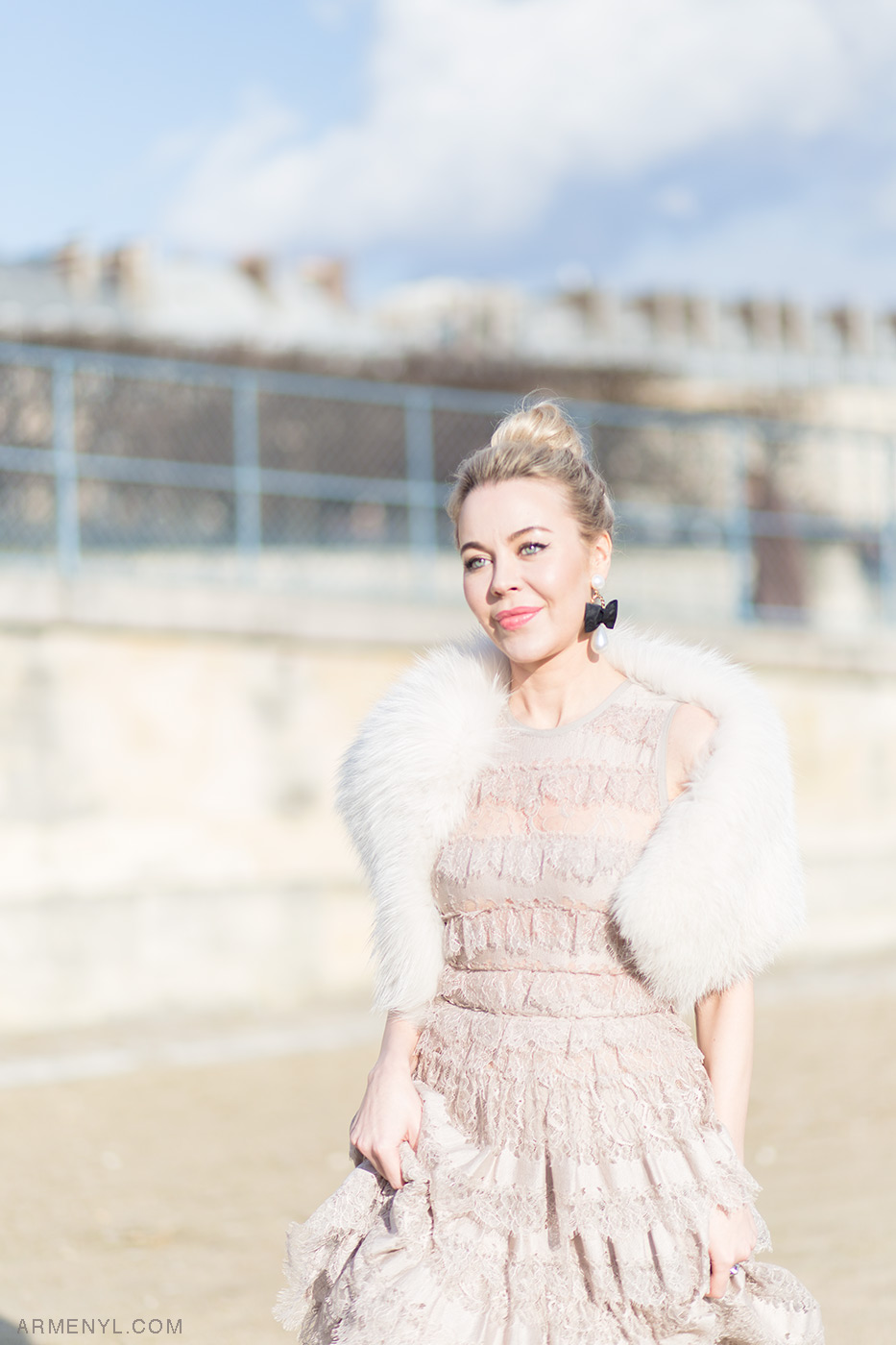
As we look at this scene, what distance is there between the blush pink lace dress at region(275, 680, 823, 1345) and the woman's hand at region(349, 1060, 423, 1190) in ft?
0.06

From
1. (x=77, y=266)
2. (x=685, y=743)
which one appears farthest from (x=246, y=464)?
(x=77, y=266)

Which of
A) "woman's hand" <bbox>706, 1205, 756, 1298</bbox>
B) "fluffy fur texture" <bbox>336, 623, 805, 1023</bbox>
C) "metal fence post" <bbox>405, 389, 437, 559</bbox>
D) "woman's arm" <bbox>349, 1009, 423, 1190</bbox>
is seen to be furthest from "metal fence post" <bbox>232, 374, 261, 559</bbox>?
"woman's hand" <bbox>706, 1205, 756, 1298</bbox>

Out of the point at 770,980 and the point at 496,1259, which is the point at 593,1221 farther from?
the point at 770,980

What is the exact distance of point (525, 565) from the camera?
2.42 m

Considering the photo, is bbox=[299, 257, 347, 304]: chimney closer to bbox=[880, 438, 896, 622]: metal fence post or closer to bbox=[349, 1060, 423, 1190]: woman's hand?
bbox=[880, 438, 896, 622]: metal fence post

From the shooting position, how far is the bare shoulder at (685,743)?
7.87 feet

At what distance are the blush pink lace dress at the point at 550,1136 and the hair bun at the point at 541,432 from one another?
0.41 m

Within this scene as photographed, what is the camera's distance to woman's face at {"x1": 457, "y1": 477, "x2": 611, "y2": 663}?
242 centimetres

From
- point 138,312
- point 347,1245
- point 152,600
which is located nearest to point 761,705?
point 347,1245

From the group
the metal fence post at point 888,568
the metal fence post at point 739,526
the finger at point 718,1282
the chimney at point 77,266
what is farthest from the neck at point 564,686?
the chimney at point 77,266

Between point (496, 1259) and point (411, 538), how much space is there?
985 centimetres

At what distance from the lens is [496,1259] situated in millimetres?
2264

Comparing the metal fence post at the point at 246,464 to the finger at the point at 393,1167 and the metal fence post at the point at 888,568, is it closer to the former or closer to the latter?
the metal fence post at the point at 888,568

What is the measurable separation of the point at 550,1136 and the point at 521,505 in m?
0.95
